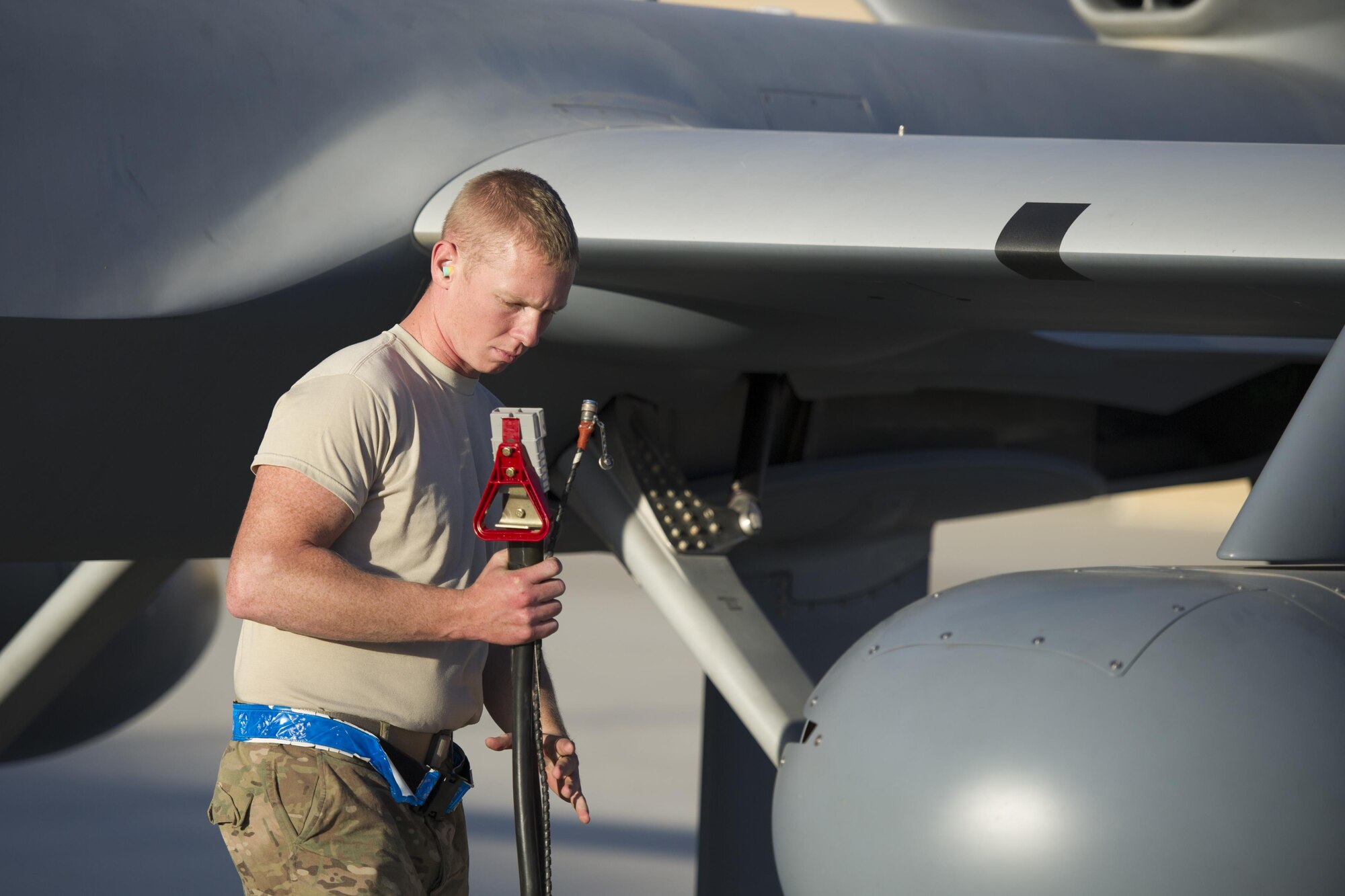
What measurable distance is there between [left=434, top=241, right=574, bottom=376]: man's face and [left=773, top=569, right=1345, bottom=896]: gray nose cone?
70 centimetres

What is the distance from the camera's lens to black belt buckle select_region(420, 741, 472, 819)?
2092 millimetres

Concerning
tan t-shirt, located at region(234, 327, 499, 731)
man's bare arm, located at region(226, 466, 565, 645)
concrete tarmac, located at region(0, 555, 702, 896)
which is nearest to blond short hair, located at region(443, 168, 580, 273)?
tan t-shirt, located at region(234, 327, 499, 731)

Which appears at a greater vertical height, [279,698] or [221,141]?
[221,141]

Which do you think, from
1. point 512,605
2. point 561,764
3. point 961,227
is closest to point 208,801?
point 961,227

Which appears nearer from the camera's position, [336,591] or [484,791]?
[336,591]

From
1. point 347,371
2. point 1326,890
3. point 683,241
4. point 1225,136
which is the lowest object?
point 1326,890

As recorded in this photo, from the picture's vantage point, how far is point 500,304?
78.3 inches

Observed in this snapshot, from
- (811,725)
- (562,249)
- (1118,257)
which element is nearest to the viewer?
(562,249)

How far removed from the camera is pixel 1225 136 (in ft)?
16.6

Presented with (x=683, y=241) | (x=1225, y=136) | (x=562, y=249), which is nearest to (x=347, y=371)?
(x=562, y=249)

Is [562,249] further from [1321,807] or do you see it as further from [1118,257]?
[1118,257]

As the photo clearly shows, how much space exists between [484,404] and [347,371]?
303 mm

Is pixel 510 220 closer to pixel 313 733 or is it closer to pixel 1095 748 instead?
pixel 313 733

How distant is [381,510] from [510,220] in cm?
36
